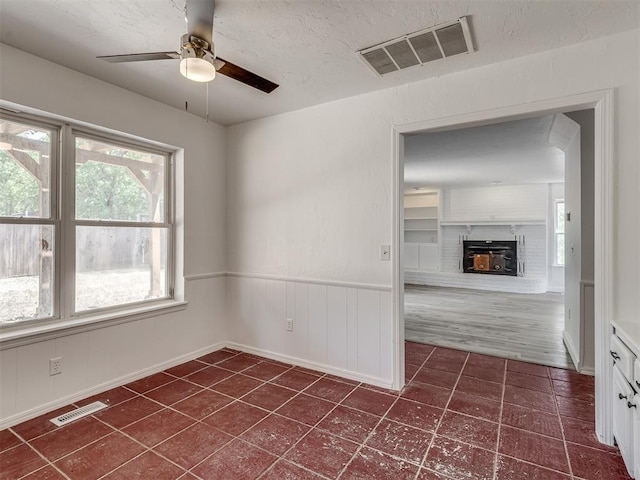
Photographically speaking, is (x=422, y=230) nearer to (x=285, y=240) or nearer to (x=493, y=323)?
(x=493, y=323)

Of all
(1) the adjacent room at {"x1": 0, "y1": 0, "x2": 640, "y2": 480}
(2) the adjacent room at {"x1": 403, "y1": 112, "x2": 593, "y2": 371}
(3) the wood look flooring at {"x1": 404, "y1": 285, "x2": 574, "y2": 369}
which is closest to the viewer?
(1) the adjacent room at {"x1": 0, "y1": 0, "x2": 640, "y2": 480}

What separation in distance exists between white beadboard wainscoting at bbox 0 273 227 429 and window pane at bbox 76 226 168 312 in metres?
0.25

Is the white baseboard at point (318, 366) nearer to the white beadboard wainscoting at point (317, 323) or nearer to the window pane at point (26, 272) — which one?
the white beadboard wainscoting at point (317, 323)

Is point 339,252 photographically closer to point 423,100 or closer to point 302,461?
point 423,100

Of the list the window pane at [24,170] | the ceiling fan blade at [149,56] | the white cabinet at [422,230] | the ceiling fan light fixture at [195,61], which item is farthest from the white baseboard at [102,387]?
the white cabinet at [422,230]

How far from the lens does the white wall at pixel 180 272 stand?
2244 millimetres

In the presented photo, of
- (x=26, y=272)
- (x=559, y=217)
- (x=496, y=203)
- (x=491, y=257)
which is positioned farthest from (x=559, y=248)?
(x=26, y=272)

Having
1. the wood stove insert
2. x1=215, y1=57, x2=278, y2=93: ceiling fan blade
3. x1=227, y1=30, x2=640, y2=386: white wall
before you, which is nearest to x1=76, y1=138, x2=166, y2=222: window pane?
x1=227, y1=30, x2=640, y2=386: white wall

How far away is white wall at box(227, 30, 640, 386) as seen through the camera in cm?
198

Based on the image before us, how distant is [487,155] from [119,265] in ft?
16.3

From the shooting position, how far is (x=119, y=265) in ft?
9.70

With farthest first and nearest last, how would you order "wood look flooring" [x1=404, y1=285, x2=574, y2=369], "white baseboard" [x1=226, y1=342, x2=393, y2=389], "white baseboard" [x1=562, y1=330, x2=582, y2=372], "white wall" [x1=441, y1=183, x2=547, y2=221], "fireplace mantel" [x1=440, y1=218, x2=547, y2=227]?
"white wall" [x1=441, y1=183, x2=547, y2=221] < "fireplace mantel" [x1=440, y1=218, x2=547, y2=227] < "wood look flooring" [x1=404, y1=285, x2=574, y2=369] < "white baseboard" [x1=562, y1=330, x2=582, y2=372] < "white baseboard" [x1=226, y1=342, x2=393, y2=389]

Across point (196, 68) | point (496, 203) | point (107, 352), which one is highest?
point (496, 203)

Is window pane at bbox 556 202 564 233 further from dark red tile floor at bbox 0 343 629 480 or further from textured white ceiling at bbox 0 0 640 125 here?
textured white ceiling at bbox 0 0 640 125
